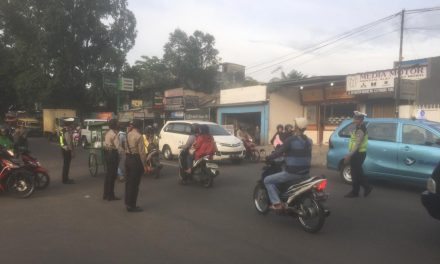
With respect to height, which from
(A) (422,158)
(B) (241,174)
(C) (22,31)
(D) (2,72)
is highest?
(C) (22,31)

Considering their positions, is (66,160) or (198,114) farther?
(198,114)

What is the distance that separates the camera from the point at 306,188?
627cm

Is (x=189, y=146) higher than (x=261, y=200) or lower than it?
higher

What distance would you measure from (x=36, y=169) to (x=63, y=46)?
31324 mm

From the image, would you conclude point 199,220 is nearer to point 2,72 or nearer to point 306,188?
point 306,188

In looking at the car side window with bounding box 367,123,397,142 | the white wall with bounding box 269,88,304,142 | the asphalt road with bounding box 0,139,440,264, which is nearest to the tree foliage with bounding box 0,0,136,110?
the white wall with bounding box 269,88,304,142

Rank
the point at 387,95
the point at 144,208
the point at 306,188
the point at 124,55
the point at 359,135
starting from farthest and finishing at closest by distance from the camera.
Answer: the point at 124,55 → the point at 387,95 → the point at 359,135 → the point at 144,208 → the point at 306,188

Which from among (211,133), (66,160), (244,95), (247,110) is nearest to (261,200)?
(66,160)

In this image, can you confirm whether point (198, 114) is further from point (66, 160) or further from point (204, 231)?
point (204, 231)

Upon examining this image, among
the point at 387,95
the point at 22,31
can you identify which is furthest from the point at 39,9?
the point at 387,95

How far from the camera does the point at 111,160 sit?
30.0 feet

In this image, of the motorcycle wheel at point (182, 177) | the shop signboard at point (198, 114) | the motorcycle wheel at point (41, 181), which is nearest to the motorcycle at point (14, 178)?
the motorcycle wheel at point (41, 181)

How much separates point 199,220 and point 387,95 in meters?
15.6

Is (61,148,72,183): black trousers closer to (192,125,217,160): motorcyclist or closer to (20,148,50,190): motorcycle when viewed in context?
(20,148,50,190): motorcycle
